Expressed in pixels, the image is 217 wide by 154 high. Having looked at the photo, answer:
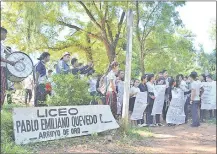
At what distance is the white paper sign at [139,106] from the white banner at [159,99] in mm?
418

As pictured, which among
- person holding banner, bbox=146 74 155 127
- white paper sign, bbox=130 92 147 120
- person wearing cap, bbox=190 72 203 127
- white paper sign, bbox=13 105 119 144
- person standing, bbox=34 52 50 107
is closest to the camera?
white paper sign, bbox=13 105 119 144

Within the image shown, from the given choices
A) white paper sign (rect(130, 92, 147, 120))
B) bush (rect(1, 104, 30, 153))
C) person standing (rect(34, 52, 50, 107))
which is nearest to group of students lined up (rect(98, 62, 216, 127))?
white paper sign (rect(130, 92, 147, 120))

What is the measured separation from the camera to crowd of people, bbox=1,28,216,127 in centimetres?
815

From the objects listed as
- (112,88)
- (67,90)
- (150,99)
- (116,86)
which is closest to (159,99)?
(150,99)

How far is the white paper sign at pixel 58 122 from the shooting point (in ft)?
20.5

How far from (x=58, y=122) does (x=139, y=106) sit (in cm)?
394

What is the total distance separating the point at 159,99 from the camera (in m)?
10.8

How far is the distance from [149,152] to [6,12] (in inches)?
407

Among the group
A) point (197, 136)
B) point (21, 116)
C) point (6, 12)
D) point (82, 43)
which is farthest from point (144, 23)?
point (21, 116)

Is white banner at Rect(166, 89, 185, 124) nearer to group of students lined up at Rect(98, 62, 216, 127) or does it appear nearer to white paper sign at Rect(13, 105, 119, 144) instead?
group of students lined up at Rect(98, 62, 216, 127)

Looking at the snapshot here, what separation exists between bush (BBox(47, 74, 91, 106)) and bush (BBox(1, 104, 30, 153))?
105 cm

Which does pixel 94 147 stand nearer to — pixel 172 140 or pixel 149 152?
pixel 149 152

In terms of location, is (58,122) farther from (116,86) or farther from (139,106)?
(139,106)

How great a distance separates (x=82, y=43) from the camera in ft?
61.8
